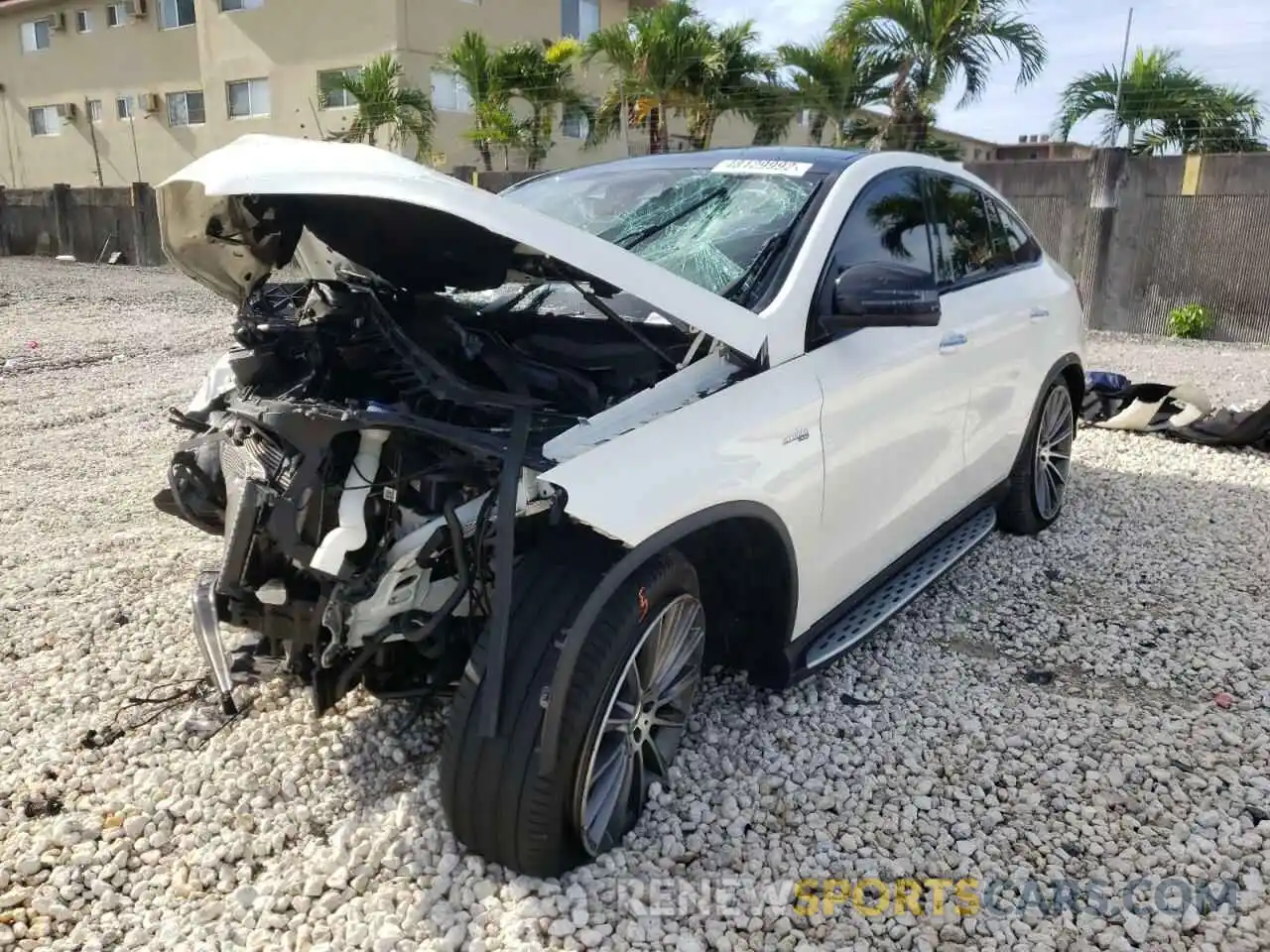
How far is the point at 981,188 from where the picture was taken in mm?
4684

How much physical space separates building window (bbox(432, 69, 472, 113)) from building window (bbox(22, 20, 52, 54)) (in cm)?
1483

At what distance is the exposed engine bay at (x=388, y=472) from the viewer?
2.45m

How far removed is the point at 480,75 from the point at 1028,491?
1757cm

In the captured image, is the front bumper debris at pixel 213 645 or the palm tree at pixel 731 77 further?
the palm tree at pixel 731 77

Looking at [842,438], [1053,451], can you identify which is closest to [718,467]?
[842,438]

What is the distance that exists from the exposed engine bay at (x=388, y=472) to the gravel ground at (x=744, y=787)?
1.47 feet

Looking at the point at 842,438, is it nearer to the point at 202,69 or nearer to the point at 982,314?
the point at 982,314

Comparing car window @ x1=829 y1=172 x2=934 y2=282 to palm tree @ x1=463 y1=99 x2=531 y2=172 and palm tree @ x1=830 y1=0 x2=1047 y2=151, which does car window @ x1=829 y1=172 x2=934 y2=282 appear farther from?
palm tree @ x1=463 y1=99 x2=531 y2=172

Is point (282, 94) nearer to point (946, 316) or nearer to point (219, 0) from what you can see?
point (219, 0)

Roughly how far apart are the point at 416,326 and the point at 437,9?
21.1 m

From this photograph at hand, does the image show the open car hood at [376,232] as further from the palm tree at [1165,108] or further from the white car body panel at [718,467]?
the palm tree at [1165,108]

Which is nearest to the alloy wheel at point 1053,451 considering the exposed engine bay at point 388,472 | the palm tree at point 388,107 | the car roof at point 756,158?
the car roof at point 756,158

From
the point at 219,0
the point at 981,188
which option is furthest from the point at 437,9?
the point at 981,188

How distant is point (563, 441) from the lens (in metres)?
2.50
